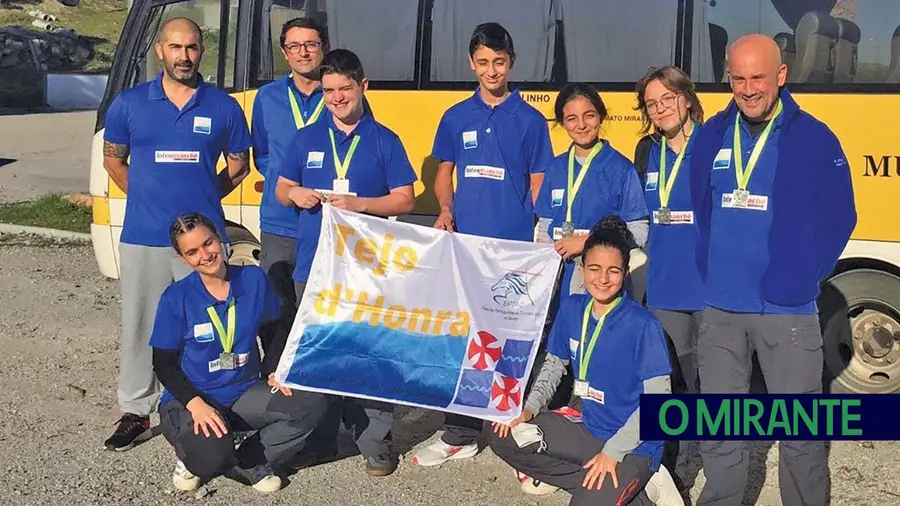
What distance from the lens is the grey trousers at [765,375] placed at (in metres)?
4.04

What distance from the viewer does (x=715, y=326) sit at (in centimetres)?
422

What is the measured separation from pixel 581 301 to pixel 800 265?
0.98 metres

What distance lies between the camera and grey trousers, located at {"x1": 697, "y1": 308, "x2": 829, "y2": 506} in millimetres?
4035

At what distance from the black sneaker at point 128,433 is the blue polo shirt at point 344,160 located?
1416 millimetres

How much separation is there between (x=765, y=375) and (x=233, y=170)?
292cm

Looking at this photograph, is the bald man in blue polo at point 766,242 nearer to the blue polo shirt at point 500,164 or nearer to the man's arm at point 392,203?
the blue polo shirt at point 500,164

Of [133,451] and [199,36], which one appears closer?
[199,36]

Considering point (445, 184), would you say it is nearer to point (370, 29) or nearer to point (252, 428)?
point (252, 428)

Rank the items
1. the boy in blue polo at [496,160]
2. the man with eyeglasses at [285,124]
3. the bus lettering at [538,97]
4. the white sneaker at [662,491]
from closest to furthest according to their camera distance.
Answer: the white sneaker at [662,491]
the boy in blue polo at [496,160]
the man with eyeglasses at [285,124]
the bus lettering at [538,97]

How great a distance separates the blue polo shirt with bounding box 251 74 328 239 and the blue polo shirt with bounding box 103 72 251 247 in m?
0.25

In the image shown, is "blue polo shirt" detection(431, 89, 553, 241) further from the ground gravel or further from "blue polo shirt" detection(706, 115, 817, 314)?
the ground gravel

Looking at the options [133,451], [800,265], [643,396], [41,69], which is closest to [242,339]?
[133,451]

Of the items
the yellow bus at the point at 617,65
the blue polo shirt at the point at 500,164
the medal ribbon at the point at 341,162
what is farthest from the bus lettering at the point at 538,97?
the medal ribbon at the point at 341,162

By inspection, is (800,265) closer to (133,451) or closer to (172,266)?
(172,266)
